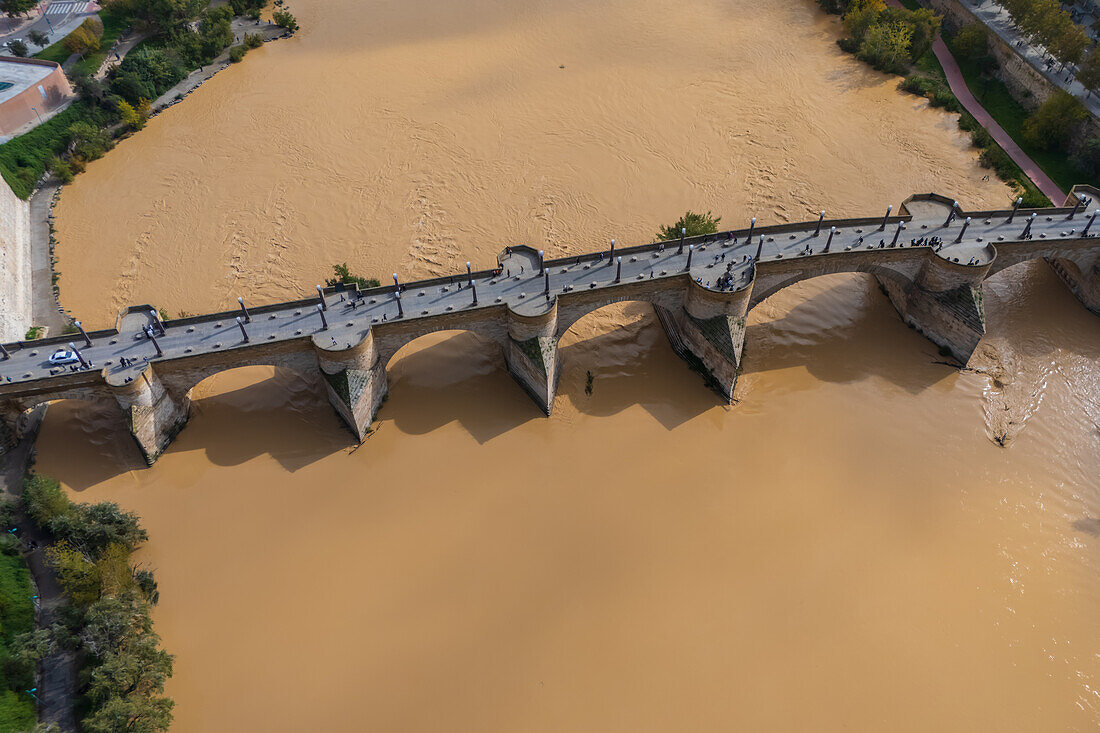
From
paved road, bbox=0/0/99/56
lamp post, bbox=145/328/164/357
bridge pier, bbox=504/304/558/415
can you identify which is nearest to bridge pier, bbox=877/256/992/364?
bridge pier, bbox=504/304/558/415

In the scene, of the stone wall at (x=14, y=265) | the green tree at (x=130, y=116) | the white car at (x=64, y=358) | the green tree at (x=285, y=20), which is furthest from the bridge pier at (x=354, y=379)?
the green tree at (x=285, y=20)

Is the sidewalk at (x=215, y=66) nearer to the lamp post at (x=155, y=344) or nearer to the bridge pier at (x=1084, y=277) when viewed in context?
the lamp post at (x=155, y=344)

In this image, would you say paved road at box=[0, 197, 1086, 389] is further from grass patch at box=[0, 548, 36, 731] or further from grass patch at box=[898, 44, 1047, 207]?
grass patch at box=[898, 44, 1047, 207]

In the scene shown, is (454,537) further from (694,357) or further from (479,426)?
A: (694,357)

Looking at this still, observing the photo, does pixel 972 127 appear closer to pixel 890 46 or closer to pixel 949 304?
pixel 890 46

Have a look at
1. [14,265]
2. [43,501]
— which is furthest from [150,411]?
[14,265]

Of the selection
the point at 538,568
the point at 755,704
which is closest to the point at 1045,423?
the point at 755,704
